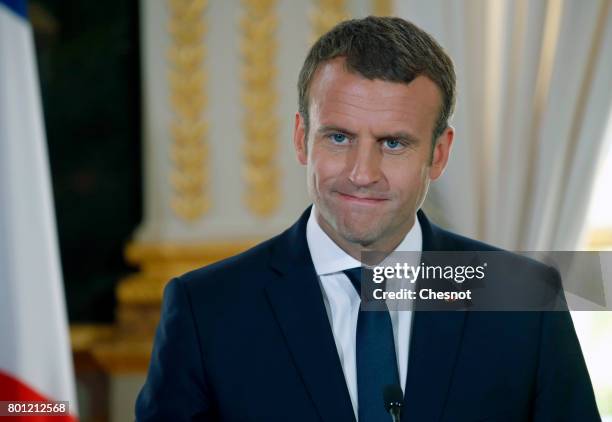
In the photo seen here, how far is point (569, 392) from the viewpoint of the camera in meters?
1.25

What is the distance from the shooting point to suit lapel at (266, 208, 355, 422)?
47.8 inches

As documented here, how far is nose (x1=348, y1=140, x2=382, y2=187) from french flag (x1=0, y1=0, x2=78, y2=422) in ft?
3.69

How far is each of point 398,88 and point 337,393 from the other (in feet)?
1.50

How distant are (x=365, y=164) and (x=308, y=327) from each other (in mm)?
266

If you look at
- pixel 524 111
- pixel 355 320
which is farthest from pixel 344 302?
pixel 524 111

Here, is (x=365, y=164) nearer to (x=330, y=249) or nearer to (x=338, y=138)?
(x=338, y=138)

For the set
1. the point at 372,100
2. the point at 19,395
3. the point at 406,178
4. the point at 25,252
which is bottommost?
the point at 19,395

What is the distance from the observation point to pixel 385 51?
1180mm

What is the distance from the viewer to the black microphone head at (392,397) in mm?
1164

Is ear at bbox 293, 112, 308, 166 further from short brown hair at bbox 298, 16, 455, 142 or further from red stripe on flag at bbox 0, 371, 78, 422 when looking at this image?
red stripe on flag at bbox 0, 371, 78, 422

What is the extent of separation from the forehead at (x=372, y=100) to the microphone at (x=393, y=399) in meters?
0.38

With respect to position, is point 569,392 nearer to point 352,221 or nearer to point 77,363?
point 352,221

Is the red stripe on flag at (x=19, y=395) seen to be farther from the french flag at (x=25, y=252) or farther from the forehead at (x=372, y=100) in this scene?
the forehead at (x=372, y=100)

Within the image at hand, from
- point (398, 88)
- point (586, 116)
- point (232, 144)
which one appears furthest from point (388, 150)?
point (232, 144)
